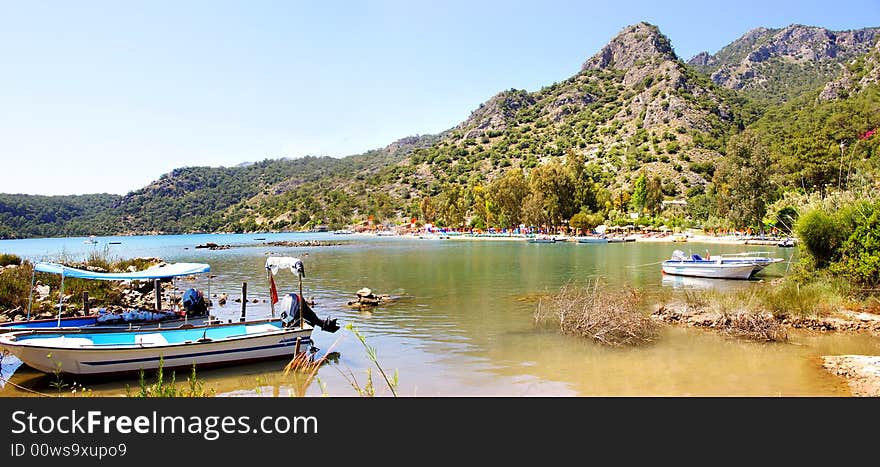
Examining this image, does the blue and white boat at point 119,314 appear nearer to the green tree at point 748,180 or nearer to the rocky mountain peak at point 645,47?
the green tree at point 748,180

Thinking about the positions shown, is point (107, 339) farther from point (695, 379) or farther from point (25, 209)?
point (25, 209)

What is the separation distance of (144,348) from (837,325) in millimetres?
18962

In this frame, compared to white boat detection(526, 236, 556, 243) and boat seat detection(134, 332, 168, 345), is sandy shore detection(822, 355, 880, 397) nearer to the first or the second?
boat seat detection(134, 332, 168, 345)

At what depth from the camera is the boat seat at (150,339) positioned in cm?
1192

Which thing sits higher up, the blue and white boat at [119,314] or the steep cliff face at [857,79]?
the steep cliff face at [857,79]

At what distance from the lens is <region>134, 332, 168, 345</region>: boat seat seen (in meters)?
11.9

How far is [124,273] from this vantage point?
1398cm

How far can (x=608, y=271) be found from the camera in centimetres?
3456

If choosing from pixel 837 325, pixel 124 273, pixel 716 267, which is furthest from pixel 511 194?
pixel 124 273

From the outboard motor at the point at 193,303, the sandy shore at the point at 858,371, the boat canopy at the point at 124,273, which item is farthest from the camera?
the outboard motor at the point at 193,303

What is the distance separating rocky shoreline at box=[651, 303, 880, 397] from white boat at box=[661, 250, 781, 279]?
1346cm

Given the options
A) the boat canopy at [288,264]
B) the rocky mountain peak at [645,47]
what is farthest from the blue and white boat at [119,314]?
the rocky mountain peak at [645,47]
